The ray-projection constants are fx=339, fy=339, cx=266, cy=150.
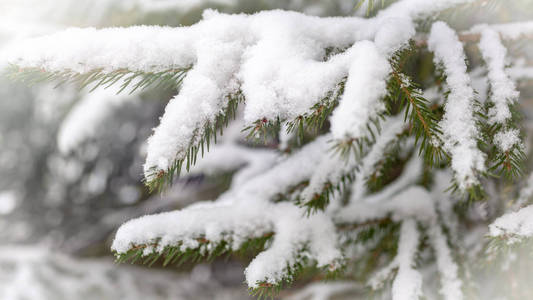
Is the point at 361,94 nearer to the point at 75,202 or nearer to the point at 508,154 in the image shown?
the point at 508,154

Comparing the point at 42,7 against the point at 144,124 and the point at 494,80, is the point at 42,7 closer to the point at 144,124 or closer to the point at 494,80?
the point at 144,124

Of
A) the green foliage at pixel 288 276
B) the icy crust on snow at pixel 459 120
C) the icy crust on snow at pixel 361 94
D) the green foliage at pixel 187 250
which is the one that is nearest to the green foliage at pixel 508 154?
the icy crust on snow at pixel 459 120

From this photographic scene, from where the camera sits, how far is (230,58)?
24.9 inches

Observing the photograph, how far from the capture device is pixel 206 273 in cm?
275

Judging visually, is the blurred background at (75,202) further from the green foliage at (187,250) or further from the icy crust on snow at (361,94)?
the icy crust on snow at (361,94)

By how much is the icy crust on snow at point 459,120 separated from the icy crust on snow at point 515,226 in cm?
20

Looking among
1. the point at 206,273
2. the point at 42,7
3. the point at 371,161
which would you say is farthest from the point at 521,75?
the point at 206,273

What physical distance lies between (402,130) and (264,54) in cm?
47

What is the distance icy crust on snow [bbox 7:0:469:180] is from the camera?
0.55m

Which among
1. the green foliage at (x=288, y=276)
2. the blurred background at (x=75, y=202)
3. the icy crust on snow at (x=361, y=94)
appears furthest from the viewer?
the blurred background at (x=75, y=202)

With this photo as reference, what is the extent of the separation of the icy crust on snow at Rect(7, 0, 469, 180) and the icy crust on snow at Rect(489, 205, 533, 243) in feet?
1.22

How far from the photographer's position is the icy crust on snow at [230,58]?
551 mm

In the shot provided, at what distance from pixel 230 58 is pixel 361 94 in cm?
27

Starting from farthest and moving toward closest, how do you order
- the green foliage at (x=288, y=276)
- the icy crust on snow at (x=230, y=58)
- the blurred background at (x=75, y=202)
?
the blurred background at (x=75, y=202)
the green foliage at (x=288, y=276)
the icy crust on snow at (x=230, y=58)
